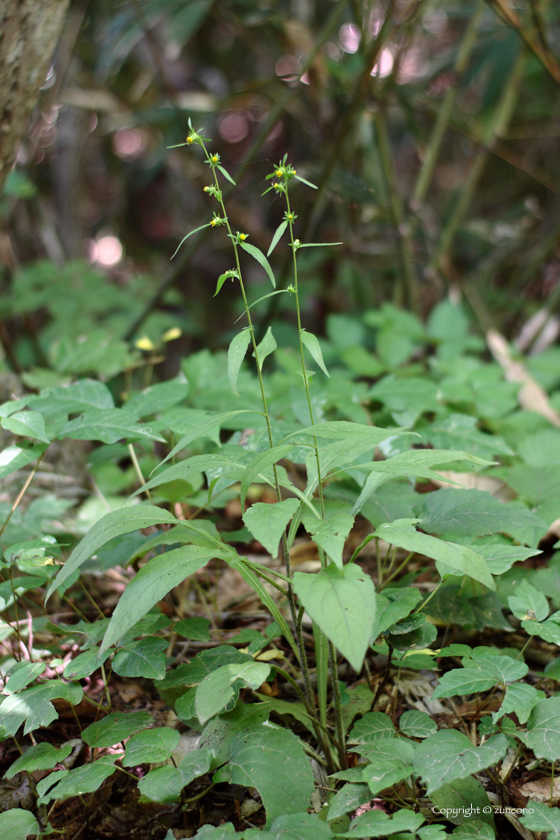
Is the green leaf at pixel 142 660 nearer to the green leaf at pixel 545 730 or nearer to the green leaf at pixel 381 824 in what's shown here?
the green leaf at pixel 381 824

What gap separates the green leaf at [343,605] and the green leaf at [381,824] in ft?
0.75

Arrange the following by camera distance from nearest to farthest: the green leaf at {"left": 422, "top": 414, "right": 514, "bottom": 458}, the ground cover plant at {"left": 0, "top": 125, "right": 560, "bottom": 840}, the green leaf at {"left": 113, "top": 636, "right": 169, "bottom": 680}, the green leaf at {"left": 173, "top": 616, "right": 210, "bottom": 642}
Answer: the ground cover plant at {"left": 0, "top": 125, "right": 560, "bottom": 840}
the green leaf at {"left": 113, "top": 636, "right": 169, "bottom": 680}
the green leaf at {"left": 173, "top": 616, "right": 210, "bottom": 642}
the green leaf at {"left": 422, "top": 414, "right": 514, "bottom": 458}

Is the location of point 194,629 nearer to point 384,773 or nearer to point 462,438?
point 384,773

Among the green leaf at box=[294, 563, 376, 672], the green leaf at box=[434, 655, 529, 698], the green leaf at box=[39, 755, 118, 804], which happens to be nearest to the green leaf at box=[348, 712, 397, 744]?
the green leaf at box=[434, 655, 529, 698]

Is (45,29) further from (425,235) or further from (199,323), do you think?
(199,323)

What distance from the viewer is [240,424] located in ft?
4.14

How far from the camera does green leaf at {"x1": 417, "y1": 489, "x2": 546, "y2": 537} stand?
955 millimetres

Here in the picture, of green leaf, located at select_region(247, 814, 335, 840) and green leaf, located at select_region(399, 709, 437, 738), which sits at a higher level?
green leaf, located at select_region(247, 814, 335, 840)

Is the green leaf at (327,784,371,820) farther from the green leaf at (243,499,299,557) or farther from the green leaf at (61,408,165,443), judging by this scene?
the green leaf at (61,408,165,443)

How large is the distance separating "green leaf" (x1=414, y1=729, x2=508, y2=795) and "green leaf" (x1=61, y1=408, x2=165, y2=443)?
2.15ft

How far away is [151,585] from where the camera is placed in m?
0.74

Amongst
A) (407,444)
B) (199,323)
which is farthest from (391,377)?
(199,323)

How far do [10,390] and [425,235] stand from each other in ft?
6.20

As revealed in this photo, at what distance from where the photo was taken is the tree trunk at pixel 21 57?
4.08ft
